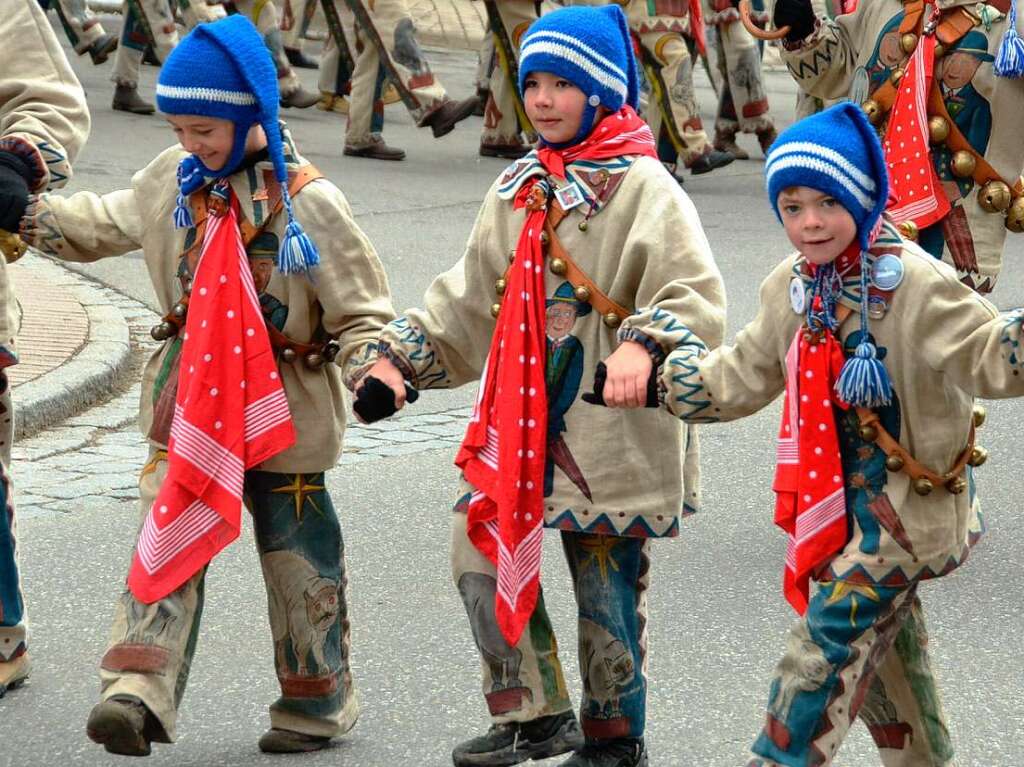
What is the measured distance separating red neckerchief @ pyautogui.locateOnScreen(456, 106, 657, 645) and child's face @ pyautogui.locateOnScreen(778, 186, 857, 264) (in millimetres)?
512

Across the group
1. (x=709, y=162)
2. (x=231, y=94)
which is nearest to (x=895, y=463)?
(x=231, y=94)

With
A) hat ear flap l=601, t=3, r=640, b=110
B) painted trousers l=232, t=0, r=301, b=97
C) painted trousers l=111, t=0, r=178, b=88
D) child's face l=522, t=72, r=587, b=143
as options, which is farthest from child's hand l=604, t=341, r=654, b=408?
painted trousers l=232, t=0, r=301, b=97

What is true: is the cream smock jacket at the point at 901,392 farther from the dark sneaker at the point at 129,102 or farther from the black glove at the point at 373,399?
the dark sneaker at the point at 129,102

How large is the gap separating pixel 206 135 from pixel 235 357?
455mm

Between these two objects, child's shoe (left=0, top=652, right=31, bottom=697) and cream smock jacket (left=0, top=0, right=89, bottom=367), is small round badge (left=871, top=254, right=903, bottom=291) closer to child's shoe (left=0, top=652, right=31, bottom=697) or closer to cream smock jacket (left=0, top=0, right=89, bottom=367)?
cream smock jacket (left=0, top=0, right=89, bottom=367)

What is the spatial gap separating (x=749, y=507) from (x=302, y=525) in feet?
8.17

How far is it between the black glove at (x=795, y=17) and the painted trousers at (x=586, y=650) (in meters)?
2.33

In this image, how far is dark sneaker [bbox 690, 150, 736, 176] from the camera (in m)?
12.4

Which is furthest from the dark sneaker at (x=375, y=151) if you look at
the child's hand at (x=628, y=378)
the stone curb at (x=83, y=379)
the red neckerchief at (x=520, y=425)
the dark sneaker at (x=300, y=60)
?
the child's hand at (x=628, y=378)

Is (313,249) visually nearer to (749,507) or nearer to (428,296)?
(428,296)

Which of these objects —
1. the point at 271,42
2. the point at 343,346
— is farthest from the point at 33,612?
the point at 271,42

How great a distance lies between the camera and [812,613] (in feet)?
12.0

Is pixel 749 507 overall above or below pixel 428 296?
below

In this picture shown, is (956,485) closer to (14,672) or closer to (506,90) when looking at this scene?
(14,672)
